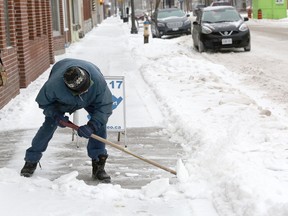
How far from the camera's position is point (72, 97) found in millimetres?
5281

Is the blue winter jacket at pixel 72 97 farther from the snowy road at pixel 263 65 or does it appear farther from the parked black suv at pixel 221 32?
the parked black suv at pixel 221 32

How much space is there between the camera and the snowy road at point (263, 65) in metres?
11.6

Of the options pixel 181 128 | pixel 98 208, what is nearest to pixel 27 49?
pixel 181 128

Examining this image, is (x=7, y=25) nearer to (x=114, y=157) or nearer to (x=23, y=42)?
(x=23, y=42)

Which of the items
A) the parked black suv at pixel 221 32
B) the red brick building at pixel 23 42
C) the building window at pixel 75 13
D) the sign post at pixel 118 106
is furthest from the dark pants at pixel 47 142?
the building window at pixel 75 13

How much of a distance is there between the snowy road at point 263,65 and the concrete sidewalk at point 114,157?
137 inches

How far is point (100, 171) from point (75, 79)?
1.11 metres

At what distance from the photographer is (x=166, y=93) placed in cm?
1059

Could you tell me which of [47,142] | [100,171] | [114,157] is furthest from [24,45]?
[100,171]

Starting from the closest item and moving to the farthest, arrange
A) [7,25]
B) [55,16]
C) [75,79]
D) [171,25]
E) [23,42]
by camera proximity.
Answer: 1. [75,79]
2. [7,25]
3. [23,42]
4. [55,16]
5. [171,25]

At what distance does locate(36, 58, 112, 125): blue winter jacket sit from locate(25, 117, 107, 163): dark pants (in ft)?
0.88

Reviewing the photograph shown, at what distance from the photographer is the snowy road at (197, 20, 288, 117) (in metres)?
11.6

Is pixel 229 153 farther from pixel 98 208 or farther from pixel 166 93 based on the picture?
pixel 166 93

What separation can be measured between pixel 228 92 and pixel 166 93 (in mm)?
1111
